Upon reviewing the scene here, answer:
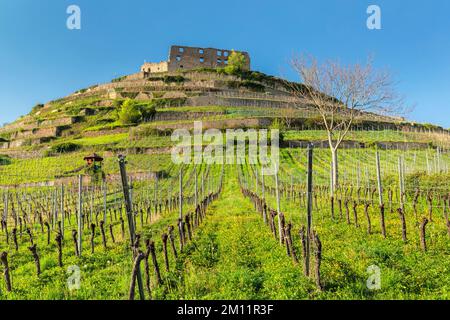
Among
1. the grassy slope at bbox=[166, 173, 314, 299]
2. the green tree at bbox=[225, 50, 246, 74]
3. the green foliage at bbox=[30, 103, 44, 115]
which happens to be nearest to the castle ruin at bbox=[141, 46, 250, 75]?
the green tree at bbox=[225, 50, 246, 74]

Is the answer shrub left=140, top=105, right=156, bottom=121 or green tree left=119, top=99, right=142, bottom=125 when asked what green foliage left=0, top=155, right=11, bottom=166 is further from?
shrub left=140, top=105, right=156, bottom=121

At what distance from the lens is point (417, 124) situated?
74938 millimetres

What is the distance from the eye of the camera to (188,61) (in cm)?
10950

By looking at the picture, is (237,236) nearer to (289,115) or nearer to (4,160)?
(4,160)

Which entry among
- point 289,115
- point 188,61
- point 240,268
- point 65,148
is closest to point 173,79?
point 188,61

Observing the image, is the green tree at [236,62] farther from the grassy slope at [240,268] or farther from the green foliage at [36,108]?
the grassy slope at [240,268]

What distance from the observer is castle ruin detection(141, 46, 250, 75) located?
108 metres

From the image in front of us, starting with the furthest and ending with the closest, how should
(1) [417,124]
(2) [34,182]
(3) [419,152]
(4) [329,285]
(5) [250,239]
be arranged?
(1) [417,124] < (3) [419,152] < (2) [34,182] < (5) [250,239] < (4) [329,285]

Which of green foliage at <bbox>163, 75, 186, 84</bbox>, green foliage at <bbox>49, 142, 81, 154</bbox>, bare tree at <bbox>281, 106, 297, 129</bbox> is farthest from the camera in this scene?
green foliage at <bbox>163, 75, 186, 84</bbox>

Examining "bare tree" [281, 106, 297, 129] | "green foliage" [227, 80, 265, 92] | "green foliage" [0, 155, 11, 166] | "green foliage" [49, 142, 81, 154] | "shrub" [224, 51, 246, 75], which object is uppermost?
"shrub" [224, 51, 246, 75]

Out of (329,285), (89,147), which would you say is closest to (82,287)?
(329,285)

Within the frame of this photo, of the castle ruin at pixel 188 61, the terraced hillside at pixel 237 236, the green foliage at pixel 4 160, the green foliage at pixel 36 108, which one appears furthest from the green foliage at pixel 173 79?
the terraced hillside at pixel 237 236

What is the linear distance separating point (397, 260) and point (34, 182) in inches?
1655
